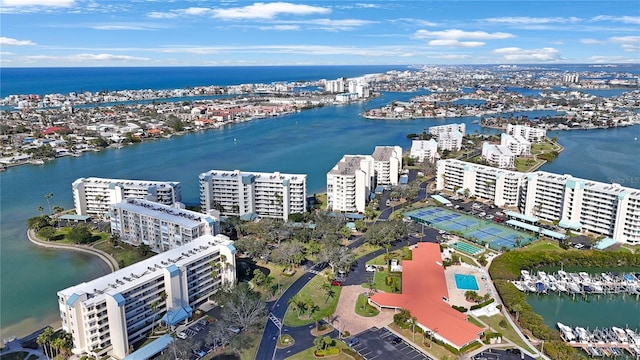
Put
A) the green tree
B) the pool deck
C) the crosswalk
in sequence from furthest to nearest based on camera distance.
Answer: the green tree → the pool deck → the crosswalk

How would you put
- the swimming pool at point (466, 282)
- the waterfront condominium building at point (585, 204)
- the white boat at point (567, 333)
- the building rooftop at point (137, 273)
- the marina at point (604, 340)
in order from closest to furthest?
the building rooftop at point (137, 273) < the marina at point (604, 340) < the white boat at point (567, 333) < the swimming pool at point (466, 282) < the waterfront condominium building at point (585, 204)

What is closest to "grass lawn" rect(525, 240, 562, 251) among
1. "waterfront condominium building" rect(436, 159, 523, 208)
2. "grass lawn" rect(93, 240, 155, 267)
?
"waterfront condominium building" rect(436, 159, 523, 208)

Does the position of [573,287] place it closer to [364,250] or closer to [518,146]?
[364,250]

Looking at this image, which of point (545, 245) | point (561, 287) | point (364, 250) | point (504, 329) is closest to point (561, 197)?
point (545, 245)

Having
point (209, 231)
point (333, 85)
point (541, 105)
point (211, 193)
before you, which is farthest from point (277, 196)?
point (333, 85)

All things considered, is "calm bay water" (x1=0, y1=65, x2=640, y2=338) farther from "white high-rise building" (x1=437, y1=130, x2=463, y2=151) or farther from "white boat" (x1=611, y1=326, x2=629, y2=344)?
"white boat" (x1=611, y1=326, x2=629, y2=344)

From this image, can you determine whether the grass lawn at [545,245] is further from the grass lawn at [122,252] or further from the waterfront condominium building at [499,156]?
the grass lawn at [122,252]

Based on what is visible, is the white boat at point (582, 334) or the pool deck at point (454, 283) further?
the pool deck at point (454, 283)

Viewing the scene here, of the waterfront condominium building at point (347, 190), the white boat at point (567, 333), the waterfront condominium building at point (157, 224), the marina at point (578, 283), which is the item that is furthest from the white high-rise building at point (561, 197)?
the waterfront condominium building at point (157, 224)
